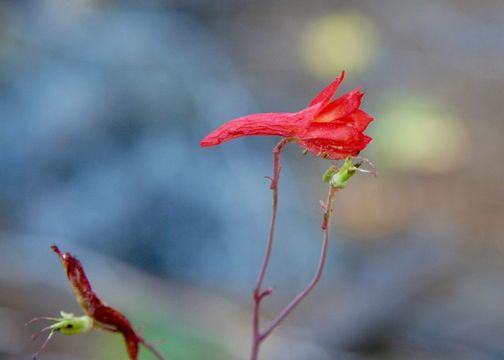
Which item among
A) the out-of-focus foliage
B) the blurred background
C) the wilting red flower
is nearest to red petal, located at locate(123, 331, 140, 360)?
the wilting red flower

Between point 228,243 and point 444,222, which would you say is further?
point 444,222

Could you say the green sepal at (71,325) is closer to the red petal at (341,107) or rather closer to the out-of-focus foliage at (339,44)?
the red petal at (341,107)

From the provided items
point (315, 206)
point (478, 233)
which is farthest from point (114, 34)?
point (478, 233)

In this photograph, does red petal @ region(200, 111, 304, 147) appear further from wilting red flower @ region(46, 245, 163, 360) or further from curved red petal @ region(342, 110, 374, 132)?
wilting red flower @ region(46, 245, 163, 360)

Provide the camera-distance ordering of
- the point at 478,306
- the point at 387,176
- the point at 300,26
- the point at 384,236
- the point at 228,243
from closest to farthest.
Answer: the point at 478,306, the point at 228,243, the point at 384,236, the point at 387,176, the point at 300,26

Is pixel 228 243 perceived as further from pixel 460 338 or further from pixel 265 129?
pixel 265 129
